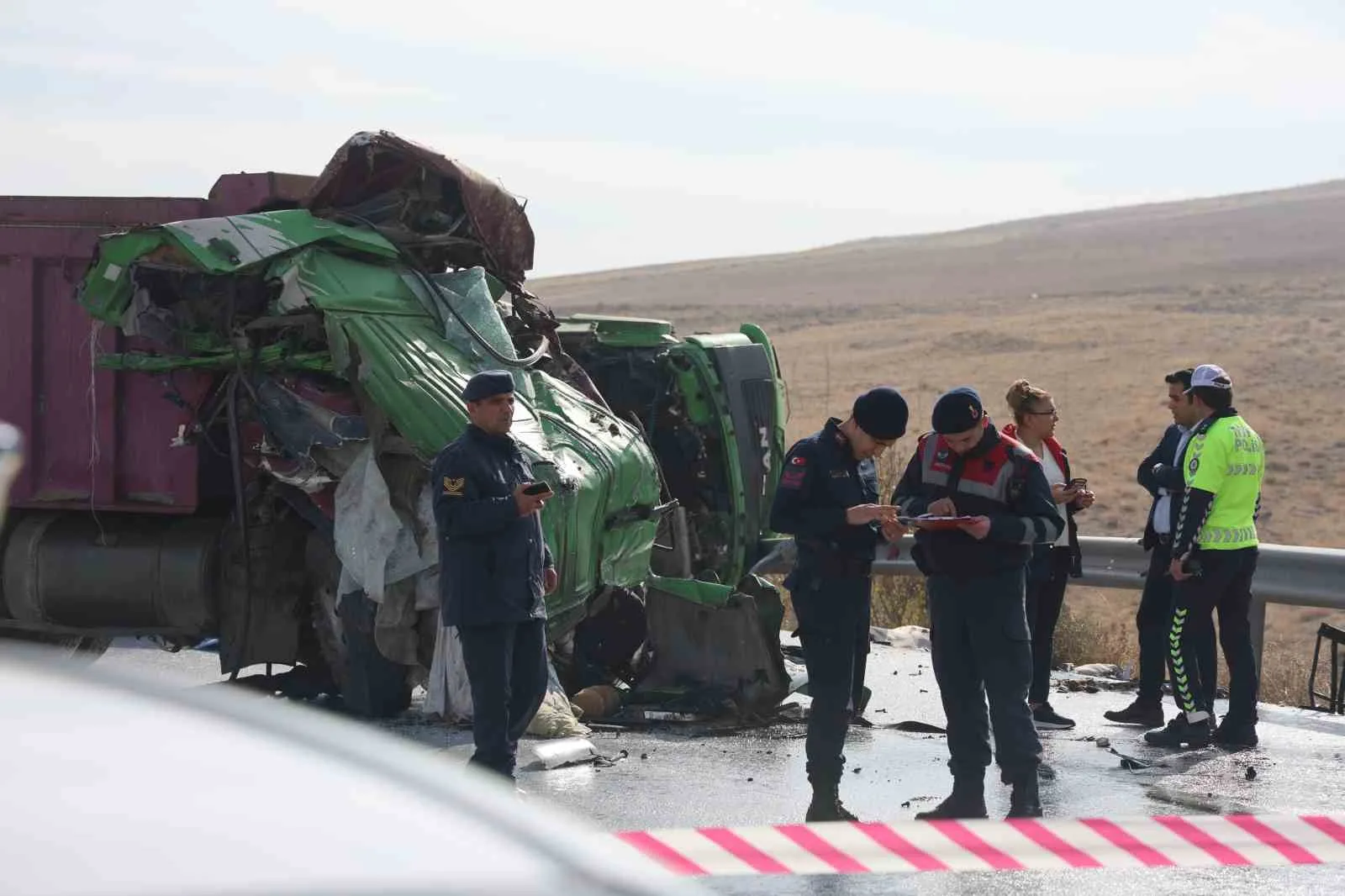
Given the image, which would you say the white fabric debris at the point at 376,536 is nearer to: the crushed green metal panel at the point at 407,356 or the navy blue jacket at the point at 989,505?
the crushed green metal panel at the point at 407,356

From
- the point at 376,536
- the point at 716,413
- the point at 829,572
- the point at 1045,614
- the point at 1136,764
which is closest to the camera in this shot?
the point at 829,572

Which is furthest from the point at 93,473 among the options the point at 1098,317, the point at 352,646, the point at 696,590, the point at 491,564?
the point at 1098,317

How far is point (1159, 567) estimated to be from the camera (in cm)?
997

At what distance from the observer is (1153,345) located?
47.1 m

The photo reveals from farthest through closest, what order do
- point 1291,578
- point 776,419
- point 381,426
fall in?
point 776,419 → point 1291,578 → point 381,426

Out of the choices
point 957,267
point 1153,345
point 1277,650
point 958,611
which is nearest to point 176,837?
point 958,611

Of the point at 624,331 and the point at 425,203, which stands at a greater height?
the point at 425,203

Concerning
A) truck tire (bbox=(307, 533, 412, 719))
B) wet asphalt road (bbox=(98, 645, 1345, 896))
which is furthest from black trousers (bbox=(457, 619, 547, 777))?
truck tire (bbox=(307, 533, 412, 719))

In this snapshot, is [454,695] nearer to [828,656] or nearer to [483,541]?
[483,541]

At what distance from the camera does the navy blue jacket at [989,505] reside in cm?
747

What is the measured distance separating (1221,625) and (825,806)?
2914mm

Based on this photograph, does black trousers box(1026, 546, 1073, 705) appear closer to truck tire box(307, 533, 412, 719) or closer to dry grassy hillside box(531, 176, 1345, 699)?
truck tire box(307, 533, 412, 719)

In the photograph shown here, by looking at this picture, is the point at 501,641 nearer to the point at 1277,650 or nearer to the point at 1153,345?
the point at 1277,650

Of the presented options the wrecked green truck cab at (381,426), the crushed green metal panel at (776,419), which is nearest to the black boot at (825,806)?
the wrecked green truck cab at (381,426)
